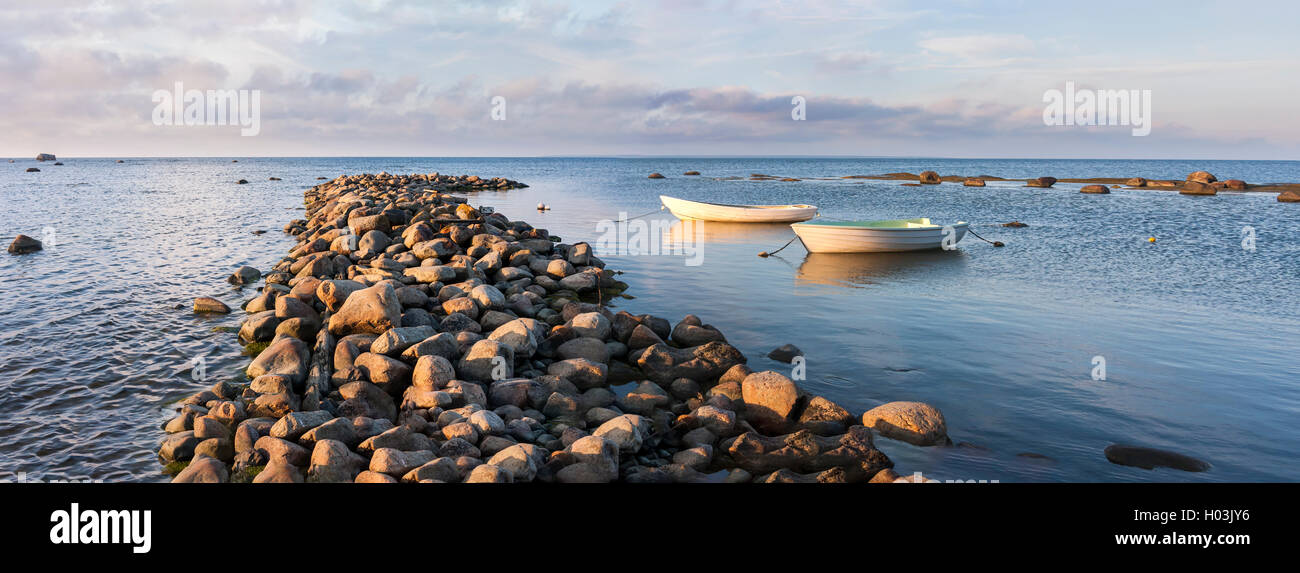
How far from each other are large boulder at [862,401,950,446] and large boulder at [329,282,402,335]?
7.03m

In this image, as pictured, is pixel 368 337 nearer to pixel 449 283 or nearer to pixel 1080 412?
pixel 449 283

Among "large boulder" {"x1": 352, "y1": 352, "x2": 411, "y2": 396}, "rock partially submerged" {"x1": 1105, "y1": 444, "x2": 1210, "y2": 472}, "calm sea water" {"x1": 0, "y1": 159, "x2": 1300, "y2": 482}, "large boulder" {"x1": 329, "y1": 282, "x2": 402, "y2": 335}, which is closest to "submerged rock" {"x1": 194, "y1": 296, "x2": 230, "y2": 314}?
"calm sea water" {"x1": 0, "y1": 159, "x2": 1300, "y2": 482}

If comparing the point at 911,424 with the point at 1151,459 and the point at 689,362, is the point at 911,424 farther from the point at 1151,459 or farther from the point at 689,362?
the point at 689,362

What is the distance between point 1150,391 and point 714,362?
652cm

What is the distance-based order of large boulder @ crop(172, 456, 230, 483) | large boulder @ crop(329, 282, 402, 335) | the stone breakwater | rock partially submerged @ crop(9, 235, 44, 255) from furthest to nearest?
rock partially submerged @ crop(9, 235, 44, 255), large boulder @ crop(329, 282, 402, 335), the stone breakwater, large boulder @ crop(172, 456, 230, 483)

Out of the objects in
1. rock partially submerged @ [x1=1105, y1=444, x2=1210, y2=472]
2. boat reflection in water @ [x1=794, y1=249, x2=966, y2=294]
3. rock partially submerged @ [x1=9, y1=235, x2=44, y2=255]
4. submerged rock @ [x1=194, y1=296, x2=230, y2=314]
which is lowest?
rock partially submerged @ [x1=1105, y1=444, x2=1210, y2=472]

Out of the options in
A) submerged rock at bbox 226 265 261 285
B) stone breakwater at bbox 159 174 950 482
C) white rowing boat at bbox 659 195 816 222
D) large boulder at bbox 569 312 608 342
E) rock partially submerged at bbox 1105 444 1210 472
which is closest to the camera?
stone breakwater at bbox 159 174 950 482

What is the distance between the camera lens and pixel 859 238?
2445cm

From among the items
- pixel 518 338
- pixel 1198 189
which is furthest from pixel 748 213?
pixel 1198 189

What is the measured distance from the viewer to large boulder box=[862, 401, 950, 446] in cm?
841

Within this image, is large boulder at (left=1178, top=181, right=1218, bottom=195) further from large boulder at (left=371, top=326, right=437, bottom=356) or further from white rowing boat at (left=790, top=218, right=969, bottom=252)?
large boulder at (left=371, top=326, right=437, bottom=356)

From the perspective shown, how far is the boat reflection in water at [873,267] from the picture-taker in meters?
19.9

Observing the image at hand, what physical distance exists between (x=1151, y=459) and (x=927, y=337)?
5248mm

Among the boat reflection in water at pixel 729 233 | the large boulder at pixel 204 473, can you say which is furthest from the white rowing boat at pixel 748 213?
the large boulder at pixel 204 473
